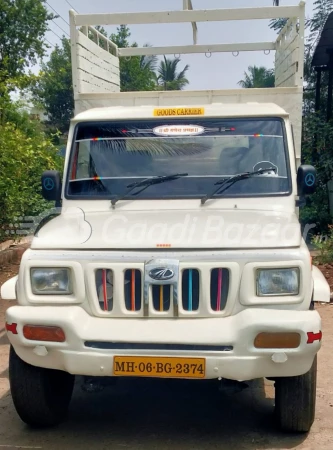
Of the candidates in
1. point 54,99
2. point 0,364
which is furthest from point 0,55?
point 0,364

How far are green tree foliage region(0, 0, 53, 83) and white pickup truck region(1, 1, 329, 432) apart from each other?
1817 centimetres

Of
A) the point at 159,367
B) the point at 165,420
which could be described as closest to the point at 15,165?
the point at 165,420

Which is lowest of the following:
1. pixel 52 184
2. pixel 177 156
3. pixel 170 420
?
pixel 170 420

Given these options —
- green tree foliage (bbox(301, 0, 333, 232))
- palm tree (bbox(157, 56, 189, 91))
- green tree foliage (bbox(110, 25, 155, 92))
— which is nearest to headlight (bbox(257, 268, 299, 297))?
green tree foliage (bbox(301, 0, 333, 232))

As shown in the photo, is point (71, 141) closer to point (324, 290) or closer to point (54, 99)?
point (324, 290)

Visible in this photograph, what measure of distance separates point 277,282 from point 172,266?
0.63 metres

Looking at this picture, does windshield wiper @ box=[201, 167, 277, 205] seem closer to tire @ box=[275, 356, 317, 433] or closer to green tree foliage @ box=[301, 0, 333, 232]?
tire @ box=[275, 356, 317, 433]

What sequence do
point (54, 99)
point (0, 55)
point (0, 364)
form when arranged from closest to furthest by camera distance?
point (0, 364) < point (0, 55) < point (54, 99)

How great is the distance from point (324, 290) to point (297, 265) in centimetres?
43

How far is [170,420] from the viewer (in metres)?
4.04

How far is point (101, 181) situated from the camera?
450cm

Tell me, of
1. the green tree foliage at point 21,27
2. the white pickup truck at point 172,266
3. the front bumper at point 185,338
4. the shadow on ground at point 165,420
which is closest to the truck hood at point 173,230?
the white pickup truck at point 172,266

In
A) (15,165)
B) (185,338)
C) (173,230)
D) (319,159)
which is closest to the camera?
(185,338)

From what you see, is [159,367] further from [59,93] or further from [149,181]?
[59,93]
